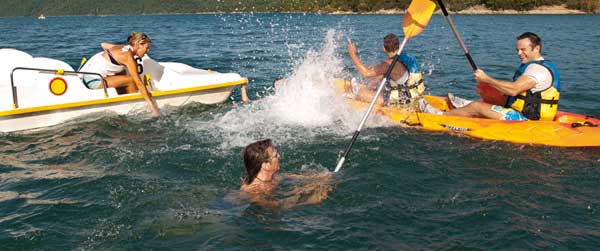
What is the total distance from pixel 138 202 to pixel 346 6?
76.9m

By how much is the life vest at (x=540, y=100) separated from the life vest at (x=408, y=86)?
1606mm

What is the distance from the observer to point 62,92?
9.02 m

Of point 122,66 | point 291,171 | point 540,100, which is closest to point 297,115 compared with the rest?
point 291,171

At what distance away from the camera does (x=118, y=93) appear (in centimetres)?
965

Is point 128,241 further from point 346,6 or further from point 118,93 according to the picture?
point 346,6

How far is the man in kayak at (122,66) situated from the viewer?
29.8ft

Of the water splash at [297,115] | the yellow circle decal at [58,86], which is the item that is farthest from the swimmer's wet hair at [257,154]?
the yellow circle decal at [58,86]

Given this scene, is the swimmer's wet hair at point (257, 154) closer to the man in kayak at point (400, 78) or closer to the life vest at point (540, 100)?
the man in kayak at point (400, 78)

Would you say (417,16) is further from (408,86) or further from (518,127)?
(518,127)

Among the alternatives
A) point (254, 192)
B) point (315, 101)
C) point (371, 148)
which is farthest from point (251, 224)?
point (315, 101)

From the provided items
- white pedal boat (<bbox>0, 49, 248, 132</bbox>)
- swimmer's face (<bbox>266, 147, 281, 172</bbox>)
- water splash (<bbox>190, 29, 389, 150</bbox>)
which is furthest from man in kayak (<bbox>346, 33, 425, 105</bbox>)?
swimmer's face (<bbox>266, 147, 281, 172</bbox>)

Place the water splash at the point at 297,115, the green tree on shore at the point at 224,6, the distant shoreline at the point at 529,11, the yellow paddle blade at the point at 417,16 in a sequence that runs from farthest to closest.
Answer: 1. the green tree on shore at the point at 224,6
2. the distant shoreline at the point at 529,11
3. the water splash at the point at 297,115
4. the yellow paddle blade at the point at 417,16

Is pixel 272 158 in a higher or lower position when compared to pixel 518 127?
lower

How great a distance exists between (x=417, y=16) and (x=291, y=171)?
2.89 meters
